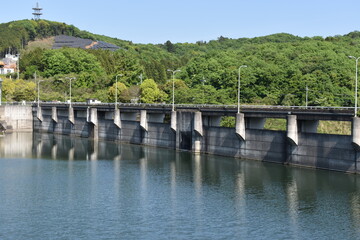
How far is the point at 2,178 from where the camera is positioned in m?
76.8

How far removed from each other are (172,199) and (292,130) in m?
25.9

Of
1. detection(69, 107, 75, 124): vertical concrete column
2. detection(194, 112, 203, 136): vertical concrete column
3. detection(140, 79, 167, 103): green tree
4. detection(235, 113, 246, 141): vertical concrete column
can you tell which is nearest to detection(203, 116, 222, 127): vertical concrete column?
detection(194, 112, 203, 136): vertical concrete column

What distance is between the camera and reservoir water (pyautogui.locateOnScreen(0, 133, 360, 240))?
169 ft

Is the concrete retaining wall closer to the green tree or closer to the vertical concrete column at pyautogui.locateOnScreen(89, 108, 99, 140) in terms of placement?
the vertical concrete column at pyautogui.locateOnScreen(89, 108, 99, 140)

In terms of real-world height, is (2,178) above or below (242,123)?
below

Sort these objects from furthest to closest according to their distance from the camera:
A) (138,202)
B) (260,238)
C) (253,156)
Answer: (253,156), (138,202), (260,238)

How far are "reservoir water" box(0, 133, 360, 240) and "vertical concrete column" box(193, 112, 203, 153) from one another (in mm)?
3152

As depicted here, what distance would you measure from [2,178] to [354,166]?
47.6m

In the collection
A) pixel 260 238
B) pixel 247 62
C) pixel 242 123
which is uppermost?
pixel 247 62

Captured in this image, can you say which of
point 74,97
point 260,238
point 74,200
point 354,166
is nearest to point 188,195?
point 74,200

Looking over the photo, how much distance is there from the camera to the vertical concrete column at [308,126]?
85.4m

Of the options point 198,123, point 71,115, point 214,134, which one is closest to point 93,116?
point 71,115

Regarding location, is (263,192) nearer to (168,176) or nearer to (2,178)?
(168,176)

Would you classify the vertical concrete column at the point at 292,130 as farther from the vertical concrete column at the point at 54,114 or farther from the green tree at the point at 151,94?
the vertical concrete column at the point at 54,114
